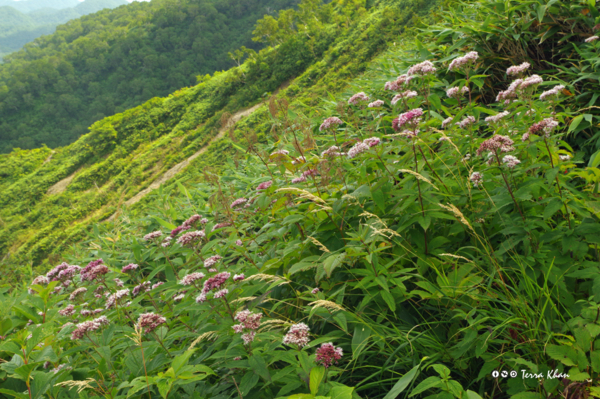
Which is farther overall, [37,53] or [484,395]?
[37,53]

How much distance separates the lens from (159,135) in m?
23.5

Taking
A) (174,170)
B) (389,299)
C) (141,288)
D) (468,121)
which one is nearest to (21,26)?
(174,170)

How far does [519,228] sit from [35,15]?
27855 cm

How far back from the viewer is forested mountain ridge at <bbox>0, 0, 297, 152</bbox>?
47.7m

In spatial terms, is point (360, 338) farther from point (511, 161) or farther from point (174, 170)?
point (174, 170)

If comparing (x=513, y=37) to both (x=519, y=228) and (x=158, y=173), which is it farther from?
(x=158, y=173)

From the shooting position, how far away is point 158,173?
58.8ft

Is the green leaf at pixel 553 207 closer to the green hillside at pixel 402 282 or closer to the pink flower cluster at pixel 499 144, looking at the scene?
the green hillside at pixel 402 282

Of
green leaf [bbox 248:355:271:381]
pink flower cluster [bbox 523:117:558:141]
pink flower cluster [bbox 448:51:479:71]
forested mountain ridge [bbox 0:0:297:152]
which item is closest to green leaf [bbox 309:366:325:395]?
green leaf [bbox 248:355:271:381]

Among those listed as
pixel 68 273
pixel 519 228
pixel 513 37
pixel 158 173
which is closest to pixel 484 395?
pixel 519 228

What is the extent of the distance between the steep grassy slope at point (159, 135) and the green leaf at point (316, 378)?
427 inches

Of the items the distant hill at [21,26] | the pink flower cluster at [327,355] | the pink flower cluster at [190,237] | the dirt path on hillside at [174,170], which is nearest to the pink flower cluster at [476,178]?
the pink flower cluster at [327,355]

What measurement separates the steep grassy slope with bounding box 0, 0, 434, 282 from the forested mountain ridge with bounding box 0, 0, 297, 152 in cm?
2459

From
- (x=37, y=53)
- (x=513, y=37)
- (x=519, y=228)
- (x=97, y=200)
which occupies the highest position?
(x=37, y=53)
